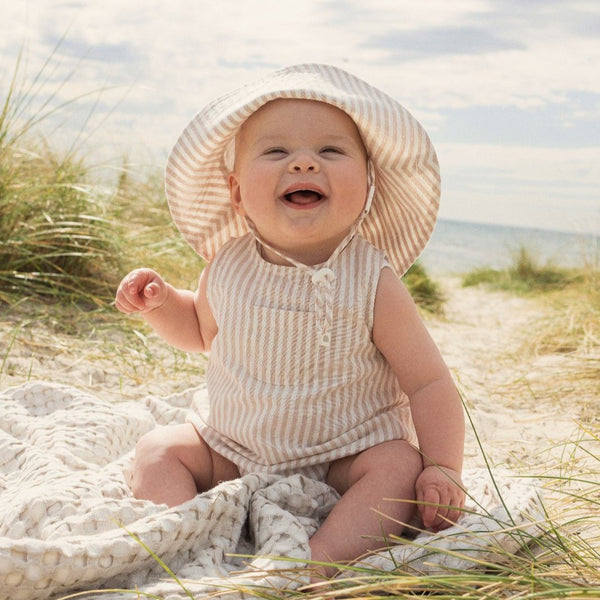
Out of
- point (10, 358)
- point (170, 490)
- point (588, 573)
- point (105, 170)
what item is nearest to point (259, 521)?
point (170, 490)

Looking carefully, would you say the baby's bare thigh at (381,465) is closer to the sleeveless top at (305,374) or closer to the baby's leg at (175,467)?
the sleeveless top at (305,374)

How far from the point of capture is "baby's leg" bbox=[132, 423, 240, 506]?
5.75 feet

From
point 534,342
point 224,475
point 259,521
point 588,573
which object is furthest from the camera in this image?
point 534,342

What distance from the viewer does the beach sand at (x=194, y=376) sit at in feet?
8.87

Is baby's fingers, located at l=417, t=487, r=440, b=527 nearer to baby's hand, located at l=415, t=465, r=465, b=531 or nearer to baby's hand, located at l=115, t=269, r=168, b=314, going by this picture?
baby's hand, located at l=415, t=465, r=465, b=531

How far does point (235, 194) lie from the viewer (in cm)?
199

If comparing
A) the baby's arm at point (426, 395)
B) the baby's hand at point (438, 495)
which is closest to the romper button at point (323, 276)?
the baby's arm at point (426, 395)

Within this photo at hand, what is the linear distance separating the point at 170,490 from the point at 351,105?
0.99 meters

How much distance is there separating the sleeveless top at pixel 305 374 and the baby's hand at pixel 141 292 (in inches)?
8.8

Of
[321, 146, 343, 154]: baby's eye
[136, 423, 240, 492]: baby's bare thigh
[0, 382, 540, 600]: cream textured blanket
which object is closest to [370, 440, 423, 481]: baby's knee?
[0, 382, 540, 600]: cream textured blanket

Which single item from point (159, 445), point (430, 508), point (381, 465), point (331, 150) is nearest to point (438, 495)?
point (430, 508)

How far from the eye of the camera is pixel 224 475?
190 centimetres

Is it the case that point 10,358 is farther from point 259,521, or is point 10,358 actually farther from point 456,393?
point 456,393

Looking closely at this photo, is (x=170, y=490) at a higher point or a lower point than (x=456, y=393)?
lower
